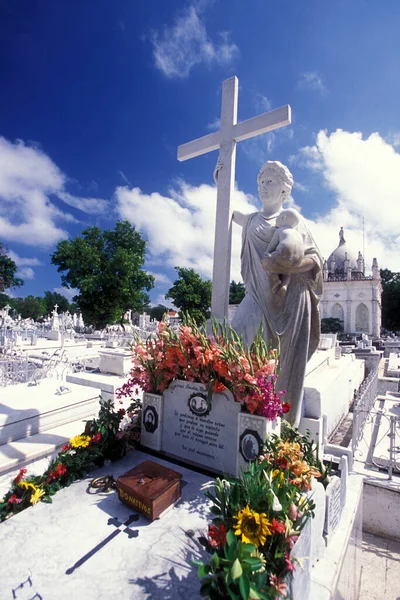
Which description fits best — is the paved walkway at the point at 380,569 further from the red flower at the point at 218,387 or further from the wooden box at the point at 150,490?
the red flower at the point at 218,387

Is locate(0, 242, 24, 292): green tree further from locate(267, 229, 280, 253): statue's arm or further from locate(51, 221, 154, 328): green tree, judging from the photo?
locate(267, 229, 280, 253): statue's arm

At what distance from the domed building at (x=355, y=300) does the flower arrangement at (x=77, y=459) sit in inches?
1902

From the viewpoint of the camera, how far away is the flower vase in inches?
124

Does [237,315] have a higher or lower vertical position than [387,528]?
higher

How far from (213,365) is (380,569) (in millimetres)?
3183

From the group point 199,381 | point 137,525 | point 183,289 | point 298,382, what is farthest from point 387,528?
point 183,289

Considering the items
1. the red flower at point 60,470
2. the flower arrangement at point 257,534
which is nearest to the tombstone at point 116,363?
the red flower at point 60,470

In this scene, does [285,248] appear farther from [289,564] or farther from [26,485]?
[26,485]

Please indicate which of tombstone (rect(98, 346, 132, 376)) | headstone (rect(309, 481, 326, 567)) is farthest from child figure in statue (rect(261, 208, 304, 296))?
tombstone (rect(98, 346, 132, 376))

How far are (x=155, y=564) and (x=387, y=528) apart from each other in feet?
11.8

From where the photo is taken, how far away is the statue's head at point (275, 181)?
12.6ft

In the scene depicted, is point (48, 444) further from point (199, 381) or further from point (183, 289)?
point (183, 289)

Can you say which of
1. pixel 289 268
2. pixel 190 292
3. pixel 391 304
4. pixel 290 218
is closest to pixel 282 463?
pixel 289 268

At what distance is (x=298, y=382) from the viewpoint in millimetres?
3598
